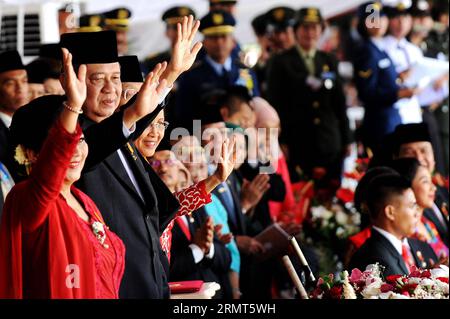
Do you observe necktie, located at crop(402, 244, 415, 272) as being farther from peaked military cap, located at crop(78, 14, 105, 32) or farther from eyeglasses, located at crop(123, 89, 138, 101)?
peaked military cap, located at crop(78, 14, 105, 32)

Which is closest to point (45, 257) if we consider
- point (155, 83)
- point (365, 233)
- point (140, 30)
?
point (155, 83)

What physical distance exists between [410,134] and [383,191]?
4.84ft

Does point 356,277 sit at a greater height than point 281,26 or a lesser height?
lesser

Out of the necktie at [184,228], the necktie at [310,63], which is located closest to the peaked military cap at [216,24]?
the necktie at [310,63]

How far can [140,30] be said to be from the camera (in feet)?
37.9

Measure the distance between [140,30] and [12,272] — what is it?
23.4 feet

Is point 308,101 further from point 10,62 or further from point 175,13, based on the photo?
point 10,62

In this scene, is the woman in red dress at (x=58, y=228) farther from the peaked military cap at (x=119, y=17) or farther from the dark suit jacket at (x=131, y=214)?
the peaked military cap at (x=119, y=17)

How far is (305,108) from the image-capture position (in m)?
10.3

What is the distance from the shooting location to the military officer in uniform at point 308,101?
10211 millimetres

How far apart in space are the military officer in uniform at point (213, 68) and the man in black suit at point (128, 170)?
141 inches

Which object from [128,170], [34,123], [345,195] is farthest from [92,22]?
[34,123]

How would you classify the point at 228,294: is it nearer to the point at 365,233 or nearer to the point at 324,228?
the point at 365,233
